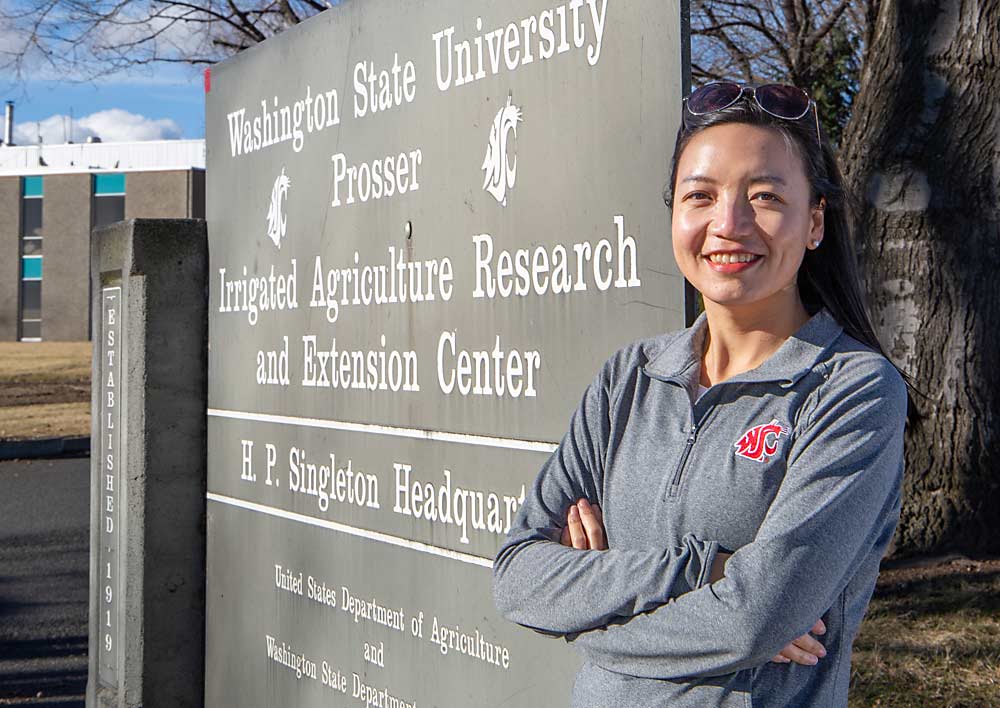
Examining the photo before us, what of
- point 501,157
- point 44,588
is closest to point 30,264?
point 44,588

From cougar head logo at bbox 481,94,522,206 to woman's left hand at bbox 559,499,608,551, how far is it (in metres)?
1.03

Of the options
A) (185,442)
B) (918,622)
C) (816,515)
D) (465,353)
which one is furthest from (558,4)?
(918,622)

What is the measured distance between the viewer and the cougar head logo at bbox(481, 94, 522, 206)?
2.93m

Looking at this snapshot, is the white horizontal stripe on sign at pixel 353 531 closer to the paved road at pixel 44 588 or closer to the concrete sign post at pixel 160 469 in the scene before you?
the concrete sign post at pixel 160 469

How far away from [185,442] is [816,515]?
3217mm

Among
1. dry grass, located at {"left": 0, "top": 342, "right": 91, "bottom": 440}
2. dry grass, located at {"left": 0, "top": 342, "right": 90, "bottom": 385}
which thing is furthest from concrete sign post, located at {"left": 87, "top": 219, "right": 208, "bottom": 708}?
dry grass, located at {"left": 0, "top": 342, "right": 90, "bottom": 385}

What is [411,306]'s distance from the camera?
331cm

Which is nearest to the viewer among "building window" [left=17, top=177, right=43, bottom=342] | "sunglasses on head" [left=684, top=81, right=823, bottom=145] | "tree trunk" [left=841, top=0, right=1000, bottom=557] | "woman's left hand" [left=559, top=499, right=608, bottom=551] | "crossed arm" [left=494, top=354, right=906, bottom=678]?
"crossed arm" [left=494, top=354, right=906, bottom=678]

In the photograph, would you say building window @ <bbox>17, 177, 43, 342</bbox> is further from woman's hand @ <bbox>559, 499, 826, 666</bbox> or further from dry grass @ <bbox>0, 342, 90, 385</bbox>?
woman's hand @ <bbox>559, 499, 826, 666</bbox>

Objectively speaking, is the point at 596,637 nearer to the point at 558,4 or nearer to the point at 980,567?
the point at 558,4

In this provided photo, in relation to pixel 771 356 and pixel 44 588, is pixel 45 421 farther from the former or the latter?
pixel 771 356

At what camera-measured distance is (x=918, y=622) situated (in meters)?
5.49

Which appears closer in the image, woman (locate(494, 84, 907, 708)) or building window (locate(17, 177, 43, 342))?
woman (locate(494, 84, 907, 708))

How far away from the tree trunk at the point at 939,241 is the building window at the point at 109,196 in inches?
2258
